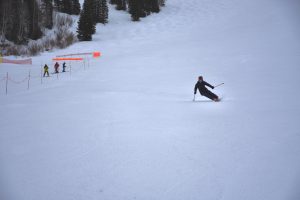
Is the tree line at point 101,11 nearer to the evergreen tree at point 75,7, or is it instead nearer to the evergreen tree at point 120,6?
the evergreen tree at point 120,6

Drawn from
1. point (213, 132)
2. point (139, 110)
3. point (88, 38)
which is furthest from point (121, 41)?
point (213, 132)

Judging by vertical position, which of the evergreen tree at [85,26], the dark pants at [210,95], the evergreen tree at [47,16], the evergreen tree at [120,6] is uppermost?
the evergreen tree at [120,6]

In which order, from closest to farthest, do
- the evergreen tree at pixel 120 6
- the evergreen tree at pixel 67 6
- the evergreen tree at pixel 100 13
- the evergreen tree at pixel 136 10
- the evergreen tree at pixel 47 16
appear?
the evergreen tree at pixel 47 16 < the evergreen tree at pixel 100 13 < the evergreen tree at pixel 136 10 < the evergreen tree at pixel 67 6 < the evergreen tree at pixel 120 6

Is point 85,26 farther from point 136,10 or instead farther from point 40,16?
point 136,10

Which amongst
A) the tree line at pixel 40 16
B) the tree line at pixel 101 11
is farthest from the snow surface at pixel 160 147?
the tree line at pixel 40 16

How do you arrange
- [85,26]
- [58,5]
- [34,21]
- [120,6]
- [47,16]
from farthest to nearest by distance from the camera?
[120,6]
[58,5]
[47,16]
[34,21]
[85,26]

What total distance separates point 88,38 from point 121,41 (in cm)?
670

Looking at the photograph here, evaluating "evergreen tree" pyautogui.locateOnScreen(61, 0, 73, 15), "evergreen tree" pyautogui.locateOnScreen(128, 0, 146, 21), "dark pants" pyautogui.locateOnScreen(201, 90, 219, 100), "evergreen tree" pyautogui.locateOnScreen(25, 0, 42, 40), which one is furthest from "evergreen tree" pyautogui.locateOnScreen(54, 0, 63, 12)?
"dark pants" pyautogui.locateOnScreen(201, 90, 219, 100)

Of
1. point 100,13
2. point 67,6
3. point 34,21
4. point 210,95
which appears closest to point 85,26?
point 100,13

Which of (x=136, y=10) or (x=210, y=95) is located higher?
(x=136, y=10)

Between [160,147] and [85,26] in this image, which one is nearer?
[160,147]

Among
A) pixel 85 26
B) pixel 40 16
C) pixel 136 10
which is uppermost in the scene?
pixel 136 10

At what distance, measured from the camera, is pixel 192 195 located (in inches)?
117

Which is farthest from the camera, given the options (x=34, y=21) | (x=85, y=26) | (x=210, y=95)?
(x=34, y=21)
